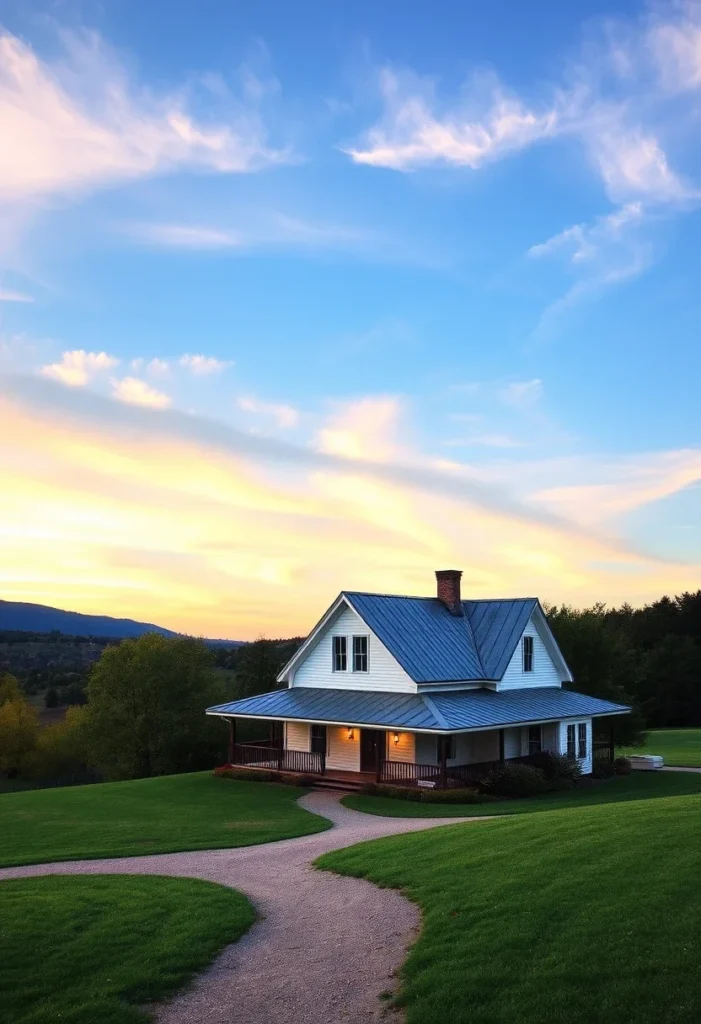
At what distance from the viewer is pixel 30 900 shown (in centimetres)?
1395

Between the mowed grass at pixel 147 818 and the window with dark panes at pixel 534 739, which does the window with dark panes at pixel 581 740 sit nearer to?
the window with dark panes at pixel 534 739

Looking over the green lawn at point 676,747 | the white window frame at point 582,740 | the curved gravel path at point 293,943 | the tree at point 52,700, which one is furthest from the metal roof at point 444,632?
the tree at point 52,700

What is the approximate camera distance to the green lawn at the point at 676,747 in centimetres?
4826

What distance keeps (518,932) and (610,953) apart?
55.2 inches

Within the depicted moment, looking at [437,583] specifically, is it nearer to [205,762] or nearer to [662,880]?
[205,762]

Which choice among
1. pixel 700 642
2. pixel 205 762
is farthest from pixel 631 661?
Result: pixel 700 642

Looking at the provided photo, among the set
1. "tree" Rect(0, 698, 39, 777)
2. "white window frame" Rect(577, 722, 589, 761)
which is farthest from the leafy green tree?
"tree" Rect(0, 698, 39, 777)

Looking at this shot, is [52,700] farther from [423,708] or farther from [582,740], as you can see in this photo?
[423,708]

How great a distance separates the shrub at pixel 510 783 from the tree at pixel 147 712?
3346 cm

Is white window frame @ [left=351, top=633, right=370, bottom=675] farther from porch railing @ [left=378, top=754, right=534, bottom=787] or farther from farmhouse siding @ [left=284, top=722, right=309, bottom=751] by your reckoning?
porch railing @ [left=378, top=754, right=534, bottom=787]

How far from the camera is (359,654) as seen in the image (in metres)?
38.7

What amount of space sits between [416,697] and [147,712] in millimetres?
31507

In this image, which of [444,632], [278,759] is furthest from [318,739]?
[444,632]

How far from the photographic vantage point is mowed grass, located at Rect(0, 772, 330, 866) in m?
21.6
